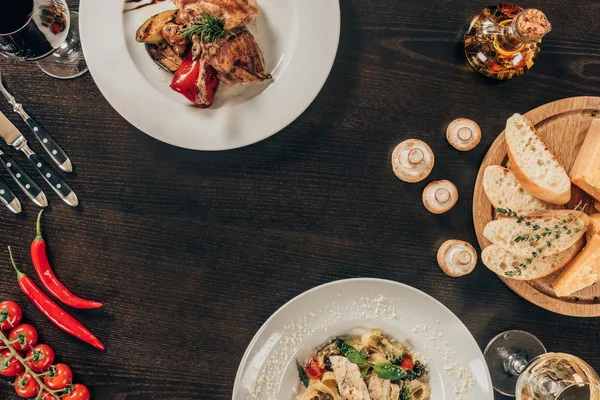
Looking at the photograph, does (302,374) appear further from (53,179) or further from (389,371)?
(53,179)

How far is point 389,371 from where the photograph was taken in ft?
6.17

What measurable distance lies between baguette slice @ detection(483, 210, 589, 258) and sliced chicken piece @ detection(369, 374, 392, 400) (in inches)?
25.6

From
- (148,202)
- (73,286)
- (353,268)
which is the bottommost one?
(353,268)

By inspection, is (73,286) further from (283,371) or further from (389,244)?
(389,244)

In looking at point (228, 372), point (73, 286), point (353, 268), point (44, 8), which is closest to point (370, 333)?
point (353, 268)

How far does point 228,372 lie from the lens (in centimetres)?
203

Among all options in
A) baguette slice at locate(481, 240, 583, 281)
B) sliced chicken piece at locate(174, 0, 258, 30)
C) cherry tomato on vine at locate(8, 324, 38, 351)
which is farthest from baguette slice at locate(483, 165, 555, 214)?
cherry tomato on vine at locate(8, 324, 38, 351)

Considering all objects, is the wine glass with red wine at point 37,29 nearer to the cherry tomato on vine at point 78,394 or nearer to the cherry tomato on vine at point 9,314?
the cherry tomato on vine at point 9,314

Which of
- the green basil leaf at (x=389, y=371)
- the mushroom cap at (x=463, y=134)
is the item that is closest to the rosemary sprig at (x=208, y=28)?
the mushroom cap at (x=463, y=134)

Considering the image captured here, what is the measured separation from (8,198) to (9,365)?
2.03 ft

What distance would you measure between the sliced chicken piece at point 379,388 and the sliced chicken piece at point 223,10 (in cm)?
135

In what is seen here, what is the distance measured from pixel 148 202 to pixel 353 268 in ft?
2.69

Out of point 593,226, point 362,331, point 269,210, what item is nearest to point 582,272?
point 593,226

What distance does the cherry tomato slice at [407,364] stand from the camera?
76.7 inches
